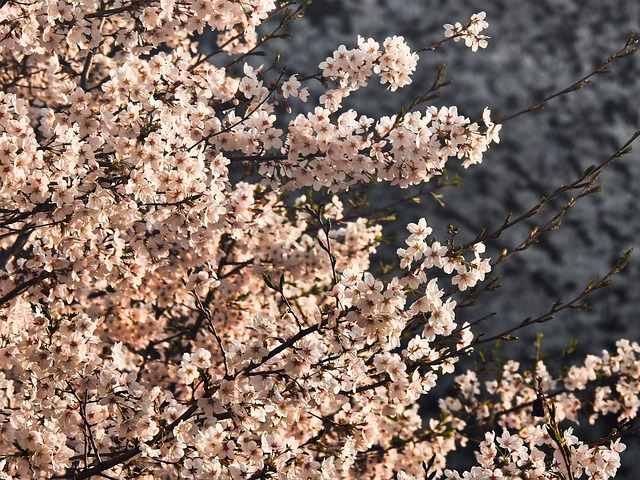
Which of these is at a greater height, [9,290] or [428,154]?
[428,154]

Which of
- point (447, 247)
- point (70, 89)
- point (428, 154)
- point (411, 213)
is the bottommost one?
point (447, 247)

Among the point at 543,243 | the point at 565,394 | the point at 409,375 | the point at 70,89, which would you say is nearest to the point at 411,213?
the point at 543,243

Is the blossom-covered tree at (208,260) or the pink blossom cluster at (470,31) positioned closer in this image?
the blossom-covered tree at (208,260)

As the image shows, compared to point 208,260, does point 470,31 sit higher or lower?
higher

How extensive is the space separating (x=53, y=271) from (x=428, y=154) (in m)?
2.19

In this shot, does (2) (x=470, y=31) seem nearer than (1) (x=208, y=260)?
Yes

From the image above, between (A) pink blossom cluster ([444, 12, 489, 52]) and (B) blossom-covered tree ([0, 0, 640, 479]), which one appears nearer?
(B) blossom-covered tree ([0, 0, 640, 479])

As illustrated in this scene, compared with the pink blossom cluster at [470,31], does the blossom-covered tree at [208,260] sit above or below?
below

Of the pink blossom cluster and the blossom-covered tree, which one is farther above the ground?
the pink blossom cluster

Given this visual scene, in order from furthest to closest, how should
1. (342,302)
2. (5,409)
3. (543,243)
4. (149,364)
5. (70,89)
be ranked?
(543,243) → (149,364) → (70,89) → (5,409) → (342,302)

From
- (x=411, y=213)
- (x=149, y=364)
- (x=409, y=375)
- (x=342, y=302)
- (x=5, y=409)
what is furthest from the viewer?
(x=411, y=213)

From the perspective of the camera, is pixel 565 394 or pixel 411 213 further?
pixel 411 213

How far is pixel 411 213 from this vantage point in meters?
13.2

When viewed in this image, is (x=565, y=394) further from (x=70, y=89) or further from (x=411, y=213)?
(x=411, y=213)
